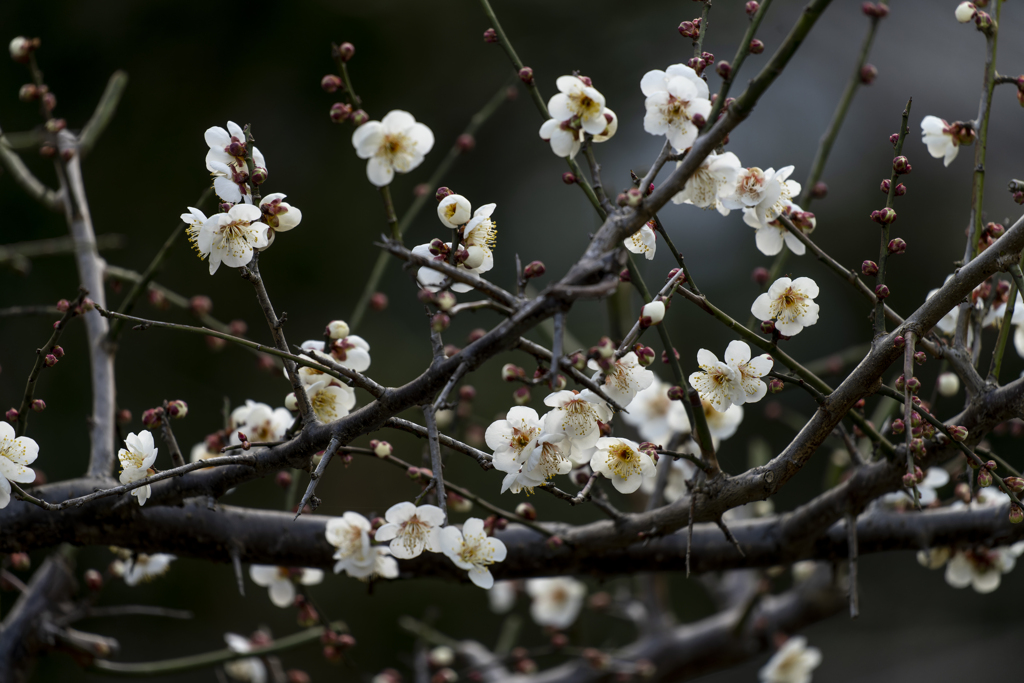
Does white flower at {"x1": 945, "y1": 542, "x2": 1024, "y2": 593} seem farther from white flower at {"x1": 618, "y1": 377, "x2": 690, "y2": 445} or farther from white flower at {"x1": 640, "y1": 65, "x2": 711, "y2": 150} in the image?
white flower at {"x1": 640, "y1": 65, "x2": 711, "y2": 150}

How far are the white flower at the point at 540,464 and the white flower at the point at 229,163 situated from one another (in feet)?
1.24

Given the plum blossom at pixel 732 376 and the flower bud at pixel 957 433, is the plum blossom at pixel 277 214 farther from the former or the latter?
the flower bud at pixel 957 433

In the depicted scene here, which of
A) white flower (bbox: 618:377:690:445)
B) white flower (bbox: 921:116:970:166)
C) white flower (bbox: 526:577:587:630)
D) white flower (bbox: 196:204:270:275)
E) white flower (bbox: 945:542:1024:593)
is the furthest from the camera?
white flower (bbox: 526:577:587:630)

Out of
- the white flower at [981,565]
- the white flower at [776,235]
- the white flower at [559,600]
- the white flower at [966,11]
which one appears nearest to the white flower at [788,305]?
the white flower at [776,235]

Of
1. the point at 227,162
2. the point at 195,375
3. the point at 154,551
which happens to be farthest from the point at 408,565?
the point at 195,375

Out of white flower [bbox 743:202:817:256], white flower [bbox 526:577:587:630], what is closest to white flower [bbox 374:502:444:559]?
white flower [bbox 743:202:817:256]

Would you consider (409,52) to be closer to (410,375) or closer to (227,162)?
(410,375)

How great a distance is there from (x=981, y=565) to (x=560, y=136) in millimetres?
1022

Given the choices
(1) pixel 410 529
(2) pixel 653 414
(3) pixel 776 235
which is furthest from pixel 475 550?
(2) pixel 653 414

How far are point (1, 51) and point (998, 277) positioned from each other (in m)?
4.00

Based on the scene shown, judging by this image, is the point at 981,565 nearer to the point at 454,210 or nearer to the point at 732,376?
the point at 732,376

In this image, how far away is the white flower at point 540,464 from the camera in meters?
0.76

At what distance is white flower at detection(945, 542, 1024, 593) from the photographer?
48.1 inches

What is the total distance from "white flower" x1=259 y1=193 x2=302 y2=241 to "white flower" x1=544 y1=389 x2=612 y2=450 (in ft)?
1.05
